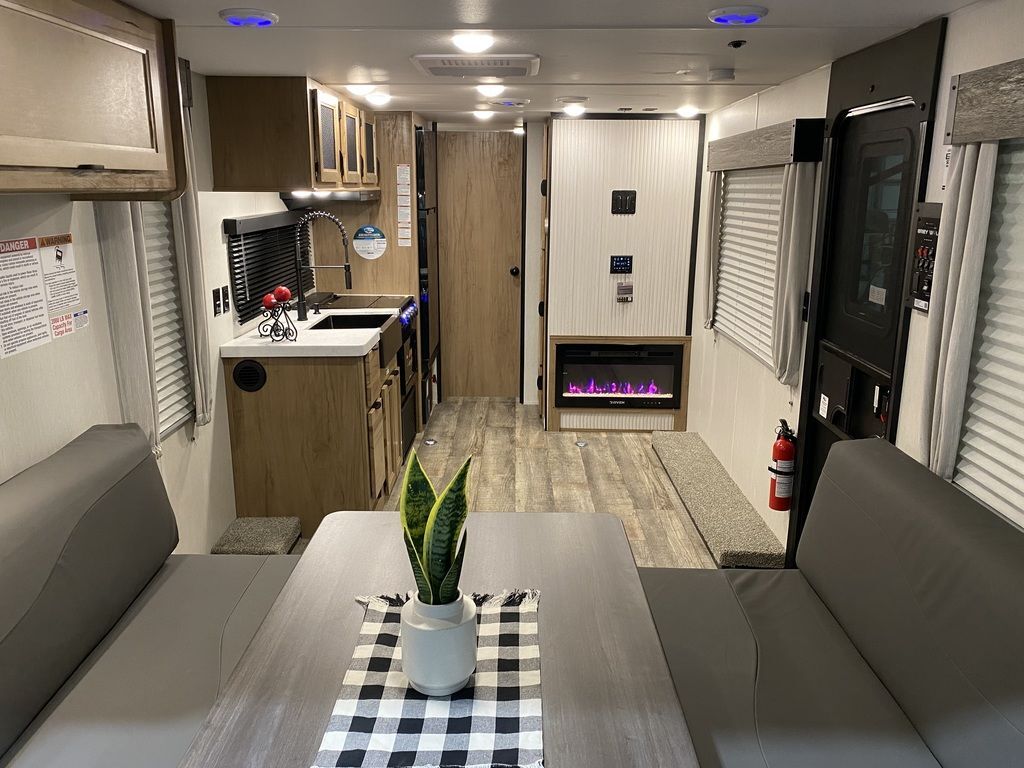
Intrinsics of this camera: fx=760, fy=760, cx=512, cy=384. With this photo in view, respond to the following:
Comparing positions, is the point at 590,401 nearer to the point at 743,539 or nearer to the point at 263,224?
the point at 743,539

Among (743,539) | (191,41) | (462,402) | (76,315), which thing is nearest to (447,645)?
(76,315)

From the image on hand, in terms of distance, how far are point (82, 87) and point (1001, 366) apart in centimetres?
244

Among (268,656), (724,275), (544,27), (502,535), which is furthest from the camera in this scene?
(724,275)

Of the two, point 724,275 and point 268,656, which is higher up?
point 724,275

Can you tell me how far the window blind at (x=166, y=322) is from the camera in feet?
9.71

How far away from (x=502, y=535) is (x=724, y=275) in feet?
9.77

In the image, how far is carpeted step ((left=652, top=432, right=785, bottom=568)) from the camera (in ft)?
11.4

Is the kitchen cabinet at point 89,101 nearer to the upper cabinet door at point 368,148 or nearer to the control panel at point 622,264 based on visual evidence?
the upper cabinet door at point 368,148

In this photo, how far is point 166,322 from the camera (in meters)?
3.08

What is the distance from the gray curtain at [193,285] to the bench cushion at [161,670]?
89cm

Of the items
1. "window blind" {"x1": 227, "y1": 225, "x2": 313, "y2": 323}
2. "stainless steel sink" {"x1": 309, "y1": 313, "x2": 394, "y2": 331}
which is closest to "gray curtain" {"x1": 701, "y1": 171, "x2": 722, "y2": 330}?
"stainless steel sink" {"x1": 309, "y1": 313, "x2": 394, "y2": 331}

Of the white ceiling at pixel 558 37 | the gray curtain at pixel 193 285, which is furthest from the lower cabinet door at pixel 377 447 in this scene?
the white ceiling at pixel 558 37

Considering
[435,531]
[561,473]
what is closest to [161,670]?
[435,531]

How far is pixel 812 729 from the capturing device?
67.7 inches
